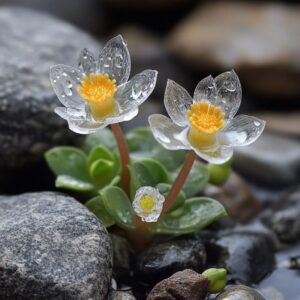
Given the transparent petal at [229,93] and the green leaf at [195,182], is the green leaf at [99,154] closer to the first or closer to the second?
the green leaf at [195,182]

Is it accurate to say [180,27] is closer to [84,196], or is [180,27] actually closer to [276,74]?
[276,74]

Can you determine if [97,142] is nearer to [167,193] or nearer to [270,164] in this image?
[167,193]

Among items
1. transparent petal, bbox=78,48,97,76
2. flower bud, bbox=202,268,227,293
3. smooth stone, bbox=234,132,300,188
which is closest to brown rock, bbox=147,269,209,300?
flower bud, bbox=202,268,227,293

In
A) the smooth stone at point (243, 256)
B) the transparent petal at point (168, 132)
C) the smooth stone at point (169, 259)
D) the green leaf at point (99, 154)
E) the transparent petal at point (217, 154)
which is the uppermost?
the transparent petal at point (168, 132)

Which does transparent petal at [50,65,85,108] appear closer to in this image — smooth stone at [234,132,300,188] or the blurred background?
the blurred background

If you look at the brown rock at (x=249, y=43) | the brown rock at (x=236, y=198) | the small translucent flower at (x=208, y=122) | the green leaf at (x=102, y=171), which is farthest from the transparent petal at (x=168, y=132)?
the brown rock at (x=249, y=43)

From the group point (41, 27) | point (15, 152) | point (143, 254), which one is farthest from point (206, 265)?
point (41, 27)
